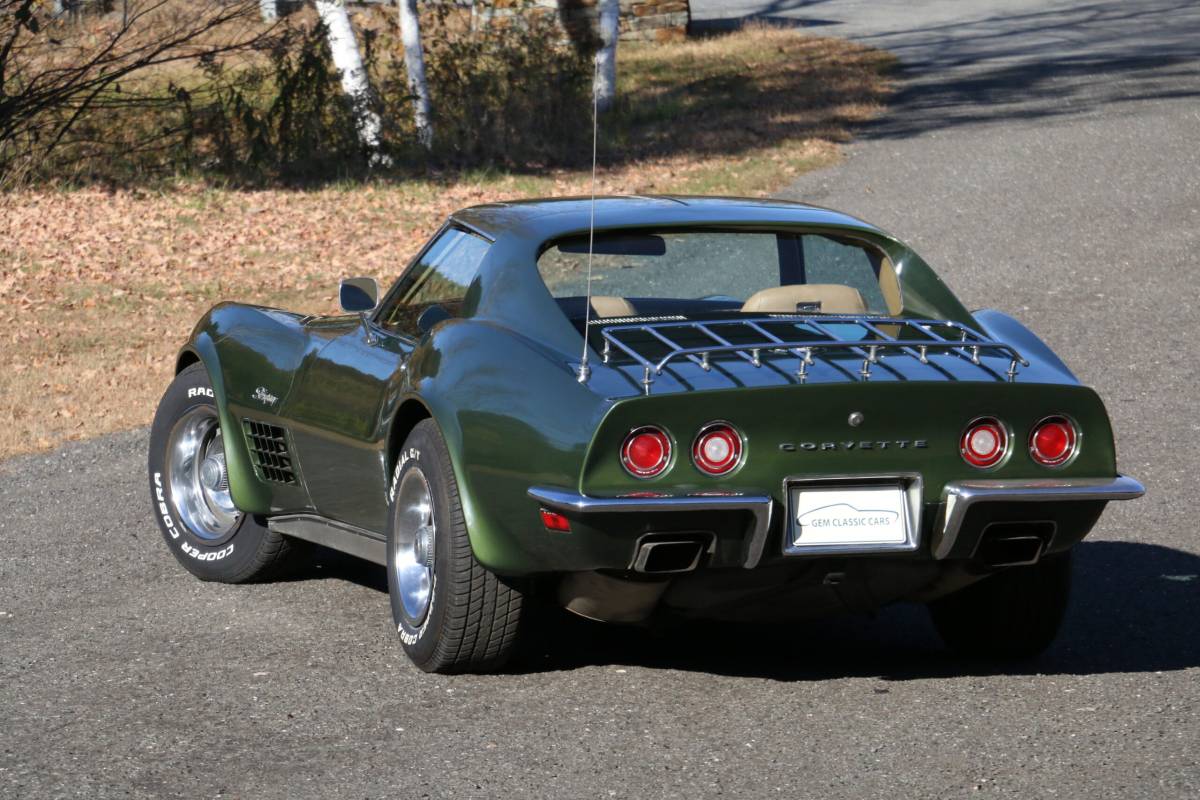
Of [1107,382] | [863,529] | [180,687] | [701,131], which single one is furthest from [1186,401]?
[701,131]

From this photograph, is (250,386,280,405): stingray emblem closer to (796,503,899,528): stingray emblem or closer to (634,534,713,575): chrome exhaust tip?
(634,534,713,575): chrome exhaust tip

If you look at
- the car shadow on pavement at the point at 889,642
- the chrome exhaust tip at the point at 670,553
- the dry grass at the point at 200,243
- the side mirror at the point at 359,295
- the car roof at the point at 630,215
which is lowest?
the dry grass at the point at 200,243

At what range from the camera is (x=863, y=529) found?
4863mm

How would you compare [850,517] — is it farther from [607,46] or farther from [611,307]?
[607,46]

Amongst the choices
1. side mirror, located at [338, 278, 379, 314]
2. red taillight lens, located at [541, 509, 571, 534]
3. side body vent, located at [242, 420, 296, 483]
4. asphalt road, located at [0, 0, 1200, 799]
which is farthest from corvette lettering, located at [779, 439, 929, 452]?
side body vent, located at [242, 420, 296, 483]

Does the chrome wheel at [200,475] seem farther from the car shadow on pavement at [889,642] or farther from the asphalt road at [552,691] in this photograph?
the car shadow on pavement at [889,642]

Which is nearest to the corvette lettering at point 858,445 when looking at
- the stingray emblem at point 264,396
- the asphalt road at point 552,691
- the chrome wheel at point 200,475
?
the asphalt road at point 552,691

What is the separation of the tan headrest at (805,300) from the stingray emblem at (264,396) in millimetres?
1851

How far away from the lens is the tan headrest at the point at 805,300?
5.73 meters

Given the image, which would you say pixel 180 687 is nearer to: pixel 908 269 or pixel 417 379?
pixel 417 379

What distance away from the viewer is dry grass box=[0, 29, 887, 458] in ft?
39.2

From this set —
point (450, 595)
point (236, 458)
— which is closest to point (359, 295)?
point (236, 458)

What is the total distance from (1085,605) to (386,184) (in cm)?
1342

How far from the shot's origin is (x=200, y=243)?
16.6 metres
